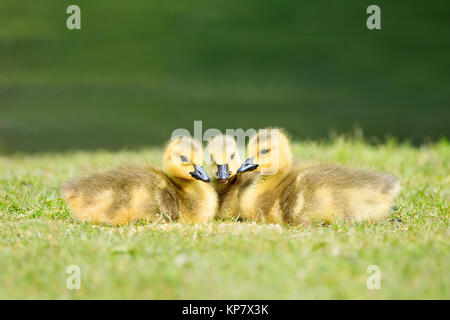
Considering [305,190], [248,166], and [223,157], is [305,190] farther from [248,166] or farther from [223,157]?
[223,157]

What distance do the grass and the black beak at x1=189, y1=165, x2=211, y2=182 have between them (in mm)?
502

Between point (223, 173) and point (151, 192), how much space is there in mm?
614

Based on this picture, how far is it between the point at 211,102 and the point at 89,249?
11.5 m

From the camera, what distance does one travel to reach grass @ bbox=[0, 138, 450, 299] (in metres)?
3.43

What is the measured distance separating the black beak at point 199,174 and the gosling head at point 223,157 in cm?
14

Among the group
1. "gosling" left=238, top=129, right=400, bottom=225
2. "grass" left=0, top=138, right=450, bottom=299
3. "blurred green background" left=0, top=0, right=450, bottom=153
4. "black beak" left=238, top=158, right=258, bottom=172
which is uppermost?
"blurred green background" left=0, top=0, right=450, bottom=153

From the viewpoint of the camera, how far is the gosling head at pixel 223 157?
17.1 feet

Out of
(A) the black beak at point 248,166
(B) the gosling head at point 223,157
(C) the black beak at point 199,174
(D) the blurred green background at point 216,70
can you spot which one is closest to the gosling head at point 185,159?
(C) the black beak at point 199,174

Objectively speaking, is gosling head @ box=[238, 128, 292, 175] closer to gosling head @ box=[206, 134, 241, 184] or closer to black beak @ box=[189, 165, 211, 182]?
gosling head @ box=[206, 134, 241, 184]

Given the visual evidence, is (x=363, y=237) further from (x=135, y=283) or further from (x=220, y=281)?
(x=135, y=283)

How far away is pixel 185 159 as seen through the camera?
521 centimetres

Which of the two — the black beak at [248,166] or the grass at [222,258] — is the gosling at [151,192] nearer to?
the grass at [222,258]

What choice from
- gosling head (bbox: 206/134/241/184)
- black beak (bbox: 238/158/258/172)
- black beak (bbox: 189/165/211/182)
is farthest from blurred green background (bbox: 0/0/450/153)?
black beak (bbox: 238/158/258/172)

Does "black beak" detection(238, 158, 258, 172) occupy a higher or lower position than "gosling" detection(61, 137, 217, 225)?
higher
